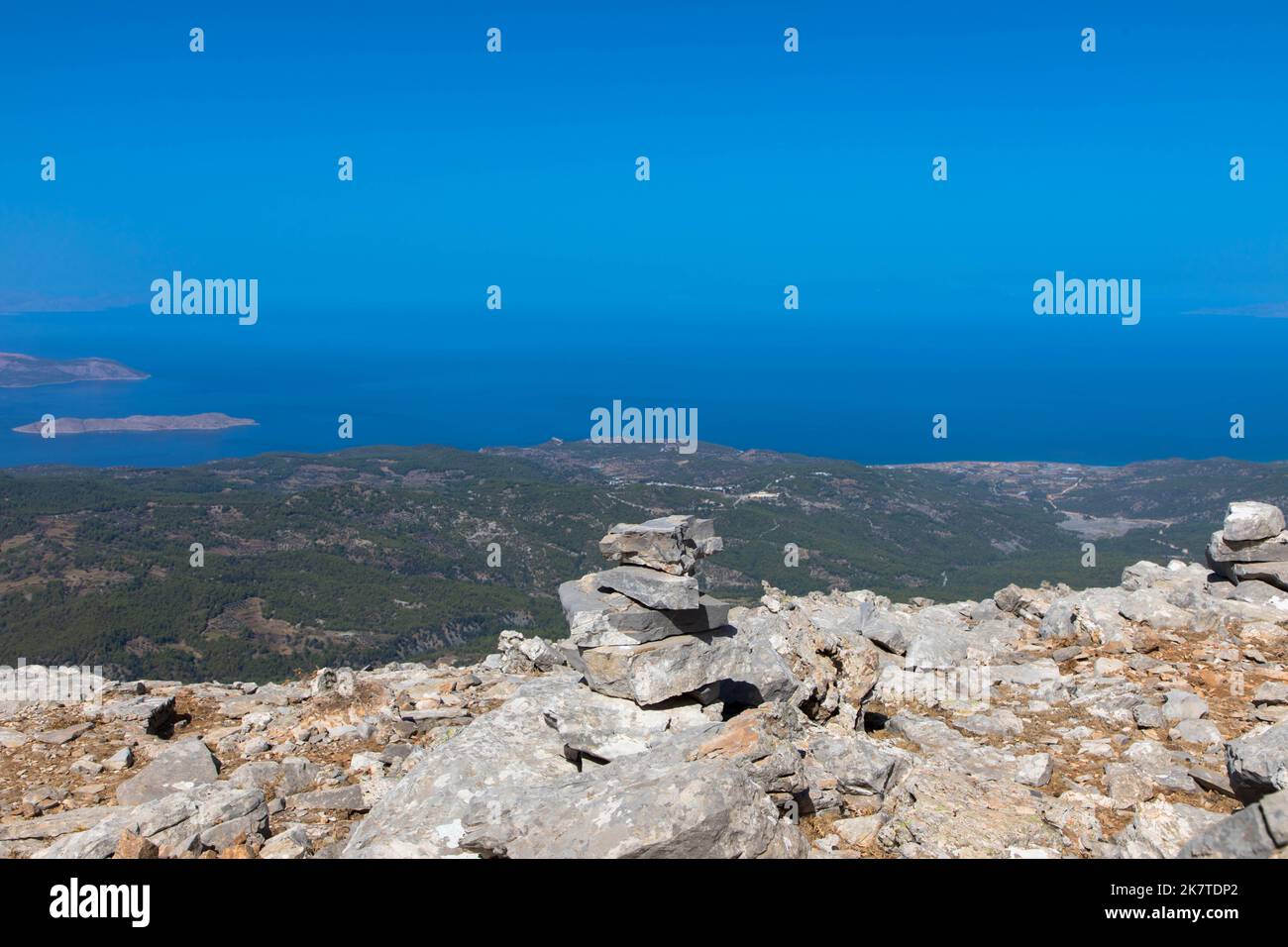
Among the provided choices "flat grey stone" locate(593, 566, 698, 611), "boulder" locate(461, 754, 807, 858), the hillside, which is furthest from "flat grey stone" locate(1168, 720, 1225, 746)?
the hillside

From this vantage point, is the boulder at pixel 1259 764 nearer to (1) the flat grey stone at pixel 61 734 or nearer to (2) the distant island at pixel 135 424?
(1) the flat grey stone at pixel 61 734

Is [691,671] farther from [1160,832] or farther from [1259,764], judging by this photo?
[1259,764]

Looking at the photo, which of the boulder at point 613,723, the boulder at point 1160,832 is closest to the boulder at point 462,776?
the boulder at point 613,723

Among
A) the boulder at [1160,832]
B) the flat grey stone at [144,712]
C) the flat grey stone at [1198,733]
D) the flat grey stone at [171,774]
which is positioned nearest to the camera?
the boulder at [1160,832]

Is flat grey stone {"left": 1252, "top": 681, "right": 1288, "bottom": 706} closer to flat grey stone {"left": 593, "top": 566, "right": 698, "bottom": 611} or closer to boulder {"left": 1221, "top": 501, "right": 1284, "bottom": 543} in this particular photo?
boulder {"left": 1221, "top": 501, "right": 1284, "bottom": 543}
